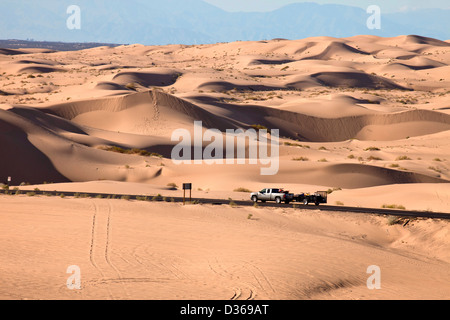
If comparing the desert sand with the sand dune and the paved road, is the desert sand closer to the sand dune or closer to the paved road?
the sand dune

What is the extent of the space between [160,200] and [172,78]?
261 ft

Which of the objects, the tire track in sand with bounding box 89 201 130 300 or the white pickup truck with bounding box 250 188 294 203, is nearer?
the tire track in sand with bounding box 89 201 130 300

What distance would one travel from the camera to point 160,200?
98.9 ft

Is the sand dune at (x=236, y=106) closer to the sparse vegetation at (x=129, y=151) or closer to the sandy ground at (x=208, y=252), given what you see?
the sparse vegetation at (x=129, y=151)

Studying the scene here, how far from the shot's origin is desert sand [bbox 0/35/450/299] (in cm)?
1612

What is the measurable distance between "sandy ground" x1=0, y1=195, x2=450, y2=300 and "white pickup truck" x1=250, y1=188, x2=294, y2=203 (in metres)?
2.81

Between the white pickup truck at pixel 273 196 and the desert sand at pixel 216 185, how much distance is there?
93.9 inches

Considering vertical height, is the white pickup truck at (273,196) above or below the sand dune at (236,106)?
below

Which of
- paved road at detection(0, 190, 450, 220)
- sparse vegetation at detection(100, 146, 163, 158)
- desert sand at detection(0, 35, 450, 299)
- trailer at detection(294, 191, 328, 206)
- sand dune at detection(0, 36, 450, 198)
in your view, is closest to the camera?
desert sand at detection(0, 35, 450, 299)

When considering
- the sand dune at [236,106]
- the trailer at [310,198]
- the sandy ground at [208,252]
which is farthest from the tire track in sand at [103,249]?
the sand dune at [236,106]

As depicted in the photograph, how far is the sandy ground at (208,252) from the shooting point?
48.5 ft

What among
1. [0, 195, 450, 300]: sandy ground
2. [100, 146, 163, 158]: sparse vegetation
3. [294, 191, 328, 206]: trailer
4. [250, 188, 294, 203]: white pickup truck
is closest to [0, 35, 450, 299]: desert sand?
[0, 195, 450, 300]: sandy ground

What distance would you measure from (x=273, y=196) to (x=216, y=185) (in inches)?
404

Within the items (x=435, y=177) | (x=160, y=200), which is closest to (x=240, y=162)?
(x=435, y=177)
